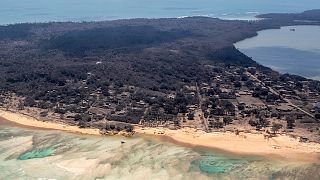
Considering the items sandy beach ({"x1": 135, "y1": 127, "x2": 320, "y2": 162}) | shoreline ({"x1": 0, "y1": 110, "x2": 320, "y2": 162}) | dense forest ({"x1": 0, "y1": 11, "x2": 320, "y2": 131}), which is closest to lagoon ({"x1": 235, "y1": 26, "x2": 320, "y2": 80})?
dense forest ({"x1": 0, "y1": 11, "x2": 320, "y2": 131})

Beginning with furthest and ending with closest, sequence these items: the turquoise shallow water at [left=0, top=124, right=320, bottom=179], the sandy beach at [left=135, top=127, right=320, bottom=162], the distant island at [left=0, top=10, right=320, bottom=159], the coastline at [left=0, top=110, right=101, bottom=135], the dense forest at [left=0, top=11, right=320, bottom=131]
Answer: the dense forest at [left=0, top=11, right=320, bottom=131], the distant island at [left=0, top=10, right=320, bottom=159], the coastline at [left=0, top=110, right=101, bottom=135], the sandy beach at [left=135, top=127, right=320, bottom=162], the turquoise shallow water at [left=0, top=124, right=320, bottom=179]

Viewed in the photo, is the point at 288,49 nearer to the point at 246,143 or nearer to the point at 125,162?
the point at 246,143

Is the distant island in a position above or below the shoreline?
above

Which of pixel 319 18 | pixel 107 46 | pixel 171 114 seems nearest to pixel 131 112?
pixel 171 114

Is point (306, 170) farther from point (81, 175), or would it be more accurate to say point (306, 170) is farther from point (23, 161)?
point (23, 161)

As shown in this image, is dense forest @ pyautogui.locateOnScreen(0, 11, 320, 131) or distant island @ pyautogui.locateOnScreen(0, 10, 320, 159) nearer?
distant island @ pyautogui.locateOnScreen(0, 10, 320, 159)

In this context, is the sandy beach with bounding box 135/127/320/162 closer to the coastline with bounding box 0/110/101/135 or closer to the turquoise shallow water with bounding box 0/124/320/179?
the turquoise shallow water with bounding box 0/124/320/179

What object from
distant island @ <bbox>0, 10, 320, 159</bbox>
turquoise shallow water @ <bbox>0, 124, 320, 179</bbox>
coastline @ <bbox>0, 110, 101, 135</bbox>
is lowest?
turquoise shallow water @ <bbox>0, 124, 320, 179</bbox>
